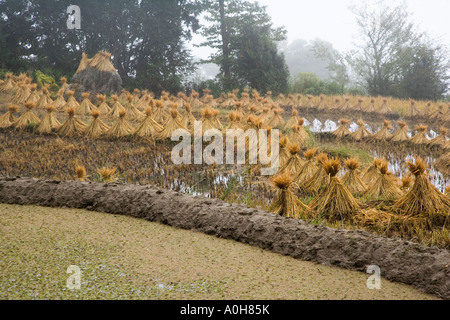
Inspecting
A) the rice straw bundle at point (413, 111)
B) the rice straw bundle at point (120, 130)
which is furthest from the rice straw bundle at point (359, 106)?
the rice straw bundle at point (120, 130)

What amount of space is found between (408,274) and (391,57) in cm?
1480

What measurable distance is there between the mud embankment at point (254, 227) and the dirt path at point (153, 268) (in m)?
0.07

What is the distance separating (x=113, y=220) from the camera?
3.05 metres

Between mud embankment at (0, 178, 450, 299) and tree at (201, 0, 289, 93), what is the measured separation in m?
11.1

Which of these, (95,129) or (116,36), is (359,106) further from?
→ (116,36)

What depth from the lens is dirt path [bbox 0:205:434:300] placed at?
1980 millimetres

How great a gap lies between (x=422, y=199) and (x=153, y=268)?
2.05 meters

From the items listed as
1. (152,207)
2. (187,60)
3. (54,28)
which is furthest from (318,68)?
(152,207)

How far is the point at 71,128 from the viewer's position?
6484 millimetres

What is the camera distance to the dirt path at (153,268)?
1.98m

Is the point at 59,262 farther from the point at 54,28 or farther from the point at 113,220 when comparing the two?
the point at 54,28

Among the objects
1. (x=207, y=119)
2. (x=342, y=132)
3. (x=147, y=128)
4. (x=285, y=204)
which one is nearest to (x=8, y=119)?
(x=147, y=128)

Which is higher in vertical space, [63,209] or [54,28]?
[54,28]

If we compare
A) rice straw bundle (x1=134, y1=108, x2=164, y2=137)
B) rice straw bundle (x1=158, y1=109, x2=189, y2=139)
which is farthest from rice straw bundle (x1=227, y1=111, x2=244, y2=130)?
rice straw bundle (x1=134, y1=108, x2=164, y2=137)
